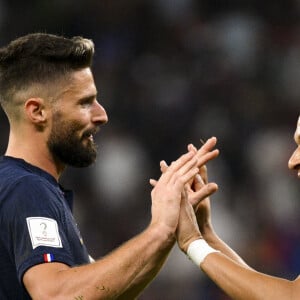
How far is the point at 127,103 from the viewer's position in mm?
8047

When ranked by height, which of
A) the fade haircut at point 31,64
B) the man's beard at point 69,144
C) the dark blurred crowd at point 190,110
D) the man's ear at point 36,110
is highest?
the fade haircut at point 31,64

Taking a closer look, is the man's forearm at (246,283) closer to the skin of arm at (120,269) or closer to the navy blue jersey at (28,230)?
the skin of arm at (120,269)

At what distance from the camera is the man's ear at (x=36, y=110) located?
3404mm

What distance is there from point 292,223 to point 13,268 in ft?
14.8

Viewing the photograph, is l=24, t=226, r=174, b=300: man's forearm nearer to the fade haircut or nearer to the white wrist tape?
the white wrist tape

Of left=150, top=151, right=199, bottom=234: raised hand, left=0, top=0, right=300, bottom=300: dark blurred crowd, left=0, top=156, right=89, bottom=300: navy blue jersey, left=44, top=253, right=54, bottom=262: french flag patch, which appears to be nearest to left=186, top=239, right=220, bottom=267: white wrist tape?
left=150, top=151, right=199, bottom=234: raised hand

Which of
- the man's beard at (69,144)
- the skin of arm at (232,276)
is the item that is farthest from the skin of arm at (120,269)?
the man's beard at (69,144)

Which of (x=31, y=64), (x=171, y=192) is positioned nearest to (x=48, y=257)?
(x=171, y=192)

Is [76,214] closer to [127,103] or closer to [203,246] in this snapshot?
[127,103]

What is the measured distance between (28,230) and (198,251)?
66 cm

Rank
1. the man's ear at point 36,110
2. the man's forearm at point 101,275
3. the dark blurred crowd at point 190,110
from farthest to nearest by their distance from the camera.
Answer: the dark blurred crowd at point 190,110 → the man's ear at point 36,110 → the man's forearm at point 101,275

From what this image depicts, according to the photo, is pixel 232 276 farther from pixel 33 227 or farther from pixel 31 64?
pixel 31 64

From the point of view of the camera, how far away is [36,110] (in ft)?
11.2

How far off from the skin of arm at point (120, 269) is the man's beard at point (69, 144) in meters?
0.42
